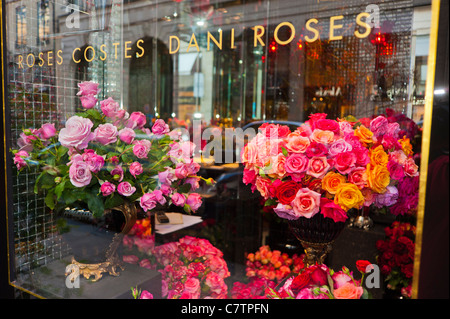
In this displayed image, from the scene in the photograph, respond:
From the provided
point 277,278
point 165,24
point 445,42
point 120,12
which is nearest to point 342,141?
point 445,42

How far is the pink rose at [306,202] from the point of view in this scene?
967 mm

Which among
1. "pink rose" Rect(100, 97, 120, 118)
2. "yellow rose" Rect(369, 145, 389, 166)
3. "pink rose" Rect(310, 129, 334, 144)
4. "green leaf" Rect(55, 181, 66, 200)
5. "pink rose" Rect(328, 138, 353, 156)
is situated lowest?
"green leaf" Rect(55, 181, 66, 200)

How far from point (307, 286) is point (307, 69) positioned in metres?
1.02

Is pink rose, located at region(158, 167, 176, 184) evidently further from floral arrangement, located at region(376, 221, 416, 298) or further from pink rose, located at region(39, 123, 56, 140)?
floral arrangement, located at region(376, 221, 416, 298)

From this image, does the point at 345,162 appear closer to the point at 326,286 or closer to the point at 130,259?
the point at 326,286

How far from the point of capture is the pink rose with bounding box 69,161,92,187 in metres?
1.05

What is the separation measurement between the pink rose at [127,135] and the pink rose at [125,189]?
6.0 inches

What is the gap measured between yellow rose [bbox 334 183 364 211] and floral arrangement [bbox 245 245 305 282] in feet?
1.32

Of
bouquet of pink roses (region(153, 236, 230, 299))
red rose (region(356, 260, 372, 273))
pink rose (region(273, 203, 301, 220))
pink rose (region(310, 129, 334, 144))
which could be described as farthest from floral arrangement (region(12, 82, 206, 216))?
red rose (region(356, 260, 372, 273))

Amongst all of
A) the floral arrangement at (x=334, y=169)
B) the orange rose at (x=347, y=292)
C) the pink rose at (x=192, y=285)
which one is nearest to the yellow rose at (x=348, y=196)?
the floral arrangement at (x=334, y=169)

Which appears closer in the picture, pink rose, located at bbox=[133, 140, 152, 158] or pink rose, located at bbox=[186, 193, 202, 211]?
pink rose, located at bbox=[133, 140, 152, 158]

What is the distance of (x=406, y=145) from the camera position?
100cm

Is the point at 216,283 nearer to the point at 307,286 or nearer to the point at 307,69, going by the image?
the point at 307,286

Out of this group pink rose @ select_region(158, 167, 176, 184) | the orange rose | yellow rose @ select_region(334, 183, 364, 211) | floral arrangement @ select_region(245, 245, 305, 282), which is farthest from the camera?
floral arrangement @ select_region(245, 245, 305, 282)
